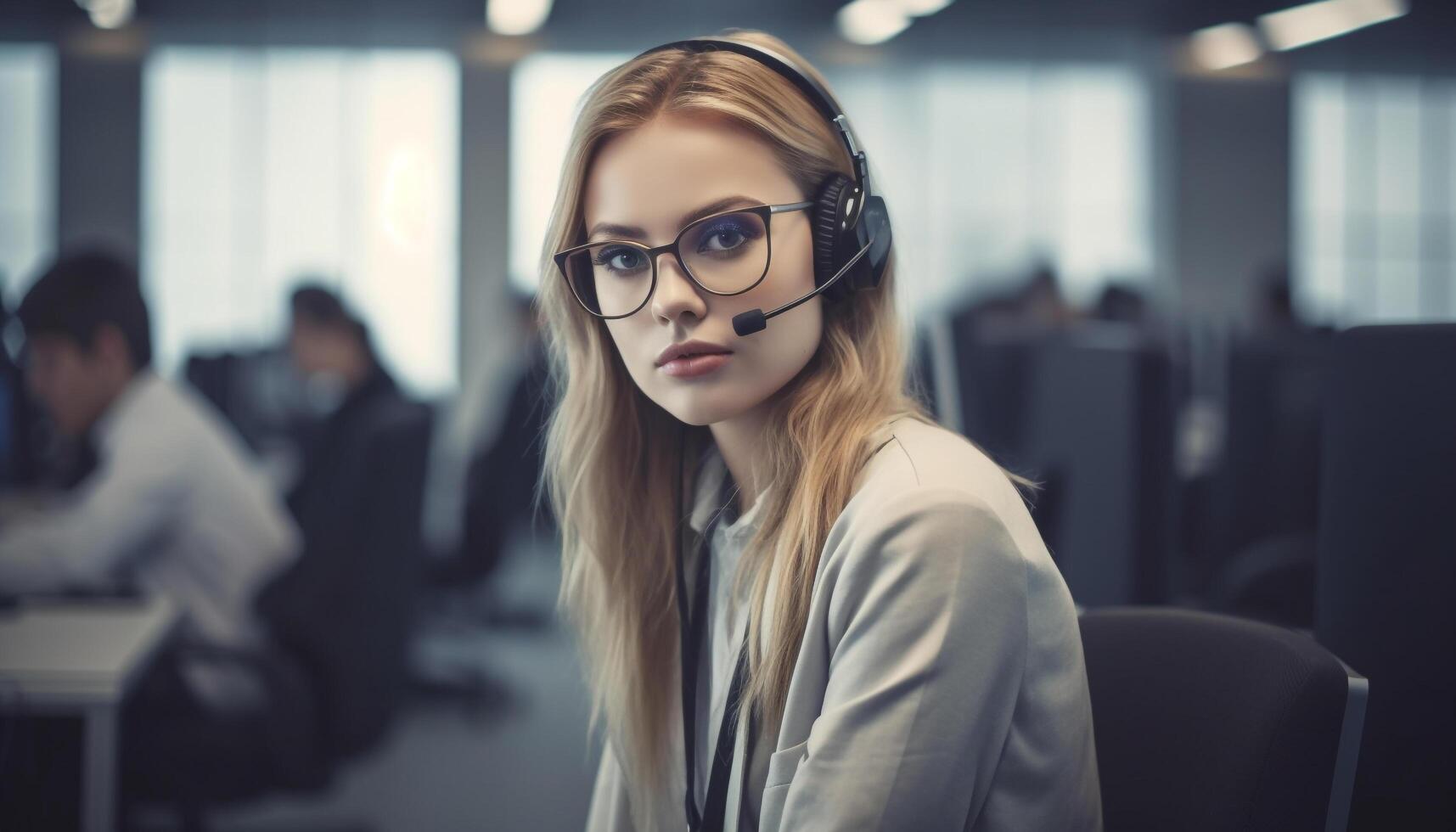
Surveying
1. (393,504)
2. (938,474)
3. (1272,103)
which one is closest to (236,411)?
(393,504)

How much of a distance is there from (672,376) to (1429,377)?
26.6 inches

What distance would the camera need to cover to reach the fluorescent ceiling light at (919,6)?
686 cm

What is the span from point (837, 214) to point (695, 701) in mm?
475

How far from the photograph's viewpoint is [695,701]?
1.04 m

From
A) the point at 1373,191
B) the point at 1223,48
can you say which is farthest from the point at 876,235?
the point at 1373,191

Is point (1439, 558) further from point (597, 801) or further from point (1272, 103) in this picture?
point (1272, 103)

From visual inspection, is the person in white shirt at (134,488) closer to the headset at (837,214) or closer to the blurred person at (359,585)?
the blurred person at (359,585)

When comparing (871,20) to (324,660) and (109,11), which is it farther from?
(324,660)

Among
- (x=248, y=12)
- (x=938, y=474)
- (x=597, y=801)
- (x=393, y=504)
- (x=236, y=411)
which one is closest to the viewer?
(x=938, y=474)

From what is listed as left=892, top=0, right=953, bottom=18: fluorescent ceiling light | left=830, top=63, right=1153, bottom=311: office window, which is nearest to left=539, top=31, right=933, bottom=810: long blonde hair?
left=892, top=0, right=953, bottom=18: fluorescent ceiling light

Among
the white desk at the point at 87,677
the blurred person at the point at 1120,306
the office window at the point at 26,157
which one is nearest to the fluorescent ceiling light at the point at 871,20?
the blurred person at the point at 1120,306

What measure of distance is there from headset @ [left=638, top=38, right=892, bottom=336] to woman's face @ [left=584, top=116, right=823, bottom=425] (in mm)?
14

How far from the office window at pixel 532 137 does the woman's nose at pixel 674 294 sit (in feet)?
22.6

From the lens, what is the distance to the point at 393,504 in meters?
2.06
